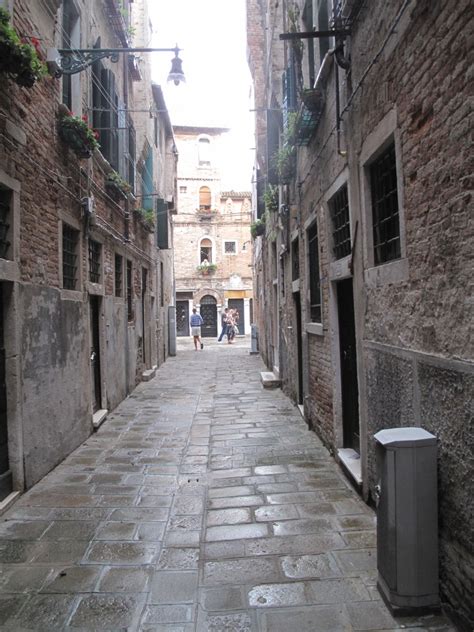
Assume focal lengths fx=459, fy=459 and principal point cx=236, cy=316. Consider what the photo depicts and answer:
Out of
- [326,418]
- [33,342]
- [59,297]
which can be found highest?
[59,297]

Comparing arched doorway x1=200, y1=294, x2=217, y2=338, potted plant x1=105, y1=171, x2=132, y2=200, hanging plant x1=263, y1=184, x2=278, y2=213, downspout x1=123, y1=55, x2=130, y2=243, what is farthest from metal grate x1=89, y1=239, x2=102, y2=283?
arched doorway x1=200, y1=294, x2=217, y2=338

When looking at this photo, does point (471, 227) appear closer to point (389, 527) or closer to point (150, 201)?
point (389, 527)

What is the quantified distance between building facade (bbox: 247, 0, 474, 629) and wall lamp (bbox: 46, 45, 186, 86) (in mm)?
1614

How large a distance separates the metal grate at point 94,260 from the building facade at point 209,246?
959 inches

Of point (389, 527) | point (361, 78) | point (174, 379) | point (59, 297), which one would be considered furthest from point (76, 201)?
point (174, 379)

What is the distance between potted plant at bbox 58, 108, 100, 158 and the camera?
18.3 ft

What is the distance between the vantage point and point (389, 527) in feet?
8.21

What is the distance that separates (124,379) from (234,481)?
5.17 meters

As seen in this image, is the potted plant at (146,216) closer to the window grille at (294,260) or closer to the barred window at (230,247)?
the window grille at (294,260)

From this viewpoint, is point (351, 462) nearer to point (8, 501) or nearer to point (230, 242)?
point (8, 501)

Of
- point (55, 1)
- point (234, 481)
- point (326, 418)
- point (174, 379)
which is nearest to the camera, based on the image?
point (234, 481)

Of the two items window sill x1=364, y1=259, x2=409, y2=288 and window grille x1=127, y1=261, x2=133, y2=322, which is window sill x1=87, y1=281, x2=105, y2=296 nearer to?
window grille x1=127, y1=261, x2=133, y2=322

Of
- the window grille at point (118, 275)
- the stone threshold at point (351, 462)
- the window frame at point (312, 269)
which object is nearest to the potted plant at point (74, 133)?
the window frame at point (312, 269)

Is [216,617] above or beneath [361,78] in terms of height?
beneath
